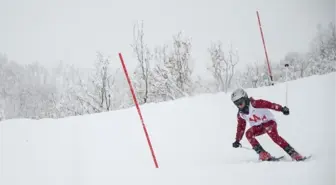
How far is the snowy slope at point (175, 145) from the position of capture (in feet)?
15.1

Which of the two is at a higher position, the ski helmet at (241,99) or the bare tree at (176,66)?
the bare tree at (176,66)

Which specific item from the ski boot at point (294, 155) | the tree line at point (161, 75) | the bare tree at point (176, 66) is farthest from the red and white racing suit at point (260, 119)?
the bare tree at point (176, 66)

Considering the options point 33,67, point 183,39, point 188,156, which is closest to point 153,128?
point 188,156

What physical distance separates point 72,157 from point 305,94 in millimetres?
8131

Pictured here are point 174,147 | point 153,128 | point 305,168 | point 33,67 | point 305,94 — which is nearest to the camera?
point 305,168

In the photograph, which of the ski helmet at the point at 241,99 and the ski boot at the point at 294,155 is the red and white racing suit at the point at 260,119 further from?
the ski boot at the point at 294,155

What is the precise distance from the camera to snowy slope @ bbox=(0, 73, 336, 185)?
4590mm

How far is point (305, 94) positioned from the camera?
10344 mm

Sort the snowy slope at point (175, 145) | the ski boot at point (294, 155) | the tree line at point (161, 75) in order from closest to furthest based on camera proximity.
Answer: the snowy slope at point (175, 145) < the ski boot at point (294, 155) < the tree line at point (161, 75)

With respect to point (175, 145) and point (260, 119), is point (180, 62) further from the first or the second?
point (260, 119)

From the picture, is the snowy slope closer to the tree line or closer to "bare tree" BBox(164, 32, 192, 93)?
the tree line

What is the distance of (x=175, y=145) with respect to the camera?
8016 millimetres

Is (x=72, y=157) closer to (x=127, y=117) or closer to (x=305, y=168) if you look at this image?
(x=127, y=117)

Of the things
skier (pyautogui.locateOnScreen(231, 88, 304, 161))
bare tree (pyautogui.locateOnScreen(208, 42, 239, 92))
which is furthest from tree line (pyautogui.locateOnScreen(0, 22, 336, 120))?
skier (pyautogui.locateOnScreen(231, 88, 304, 161))
